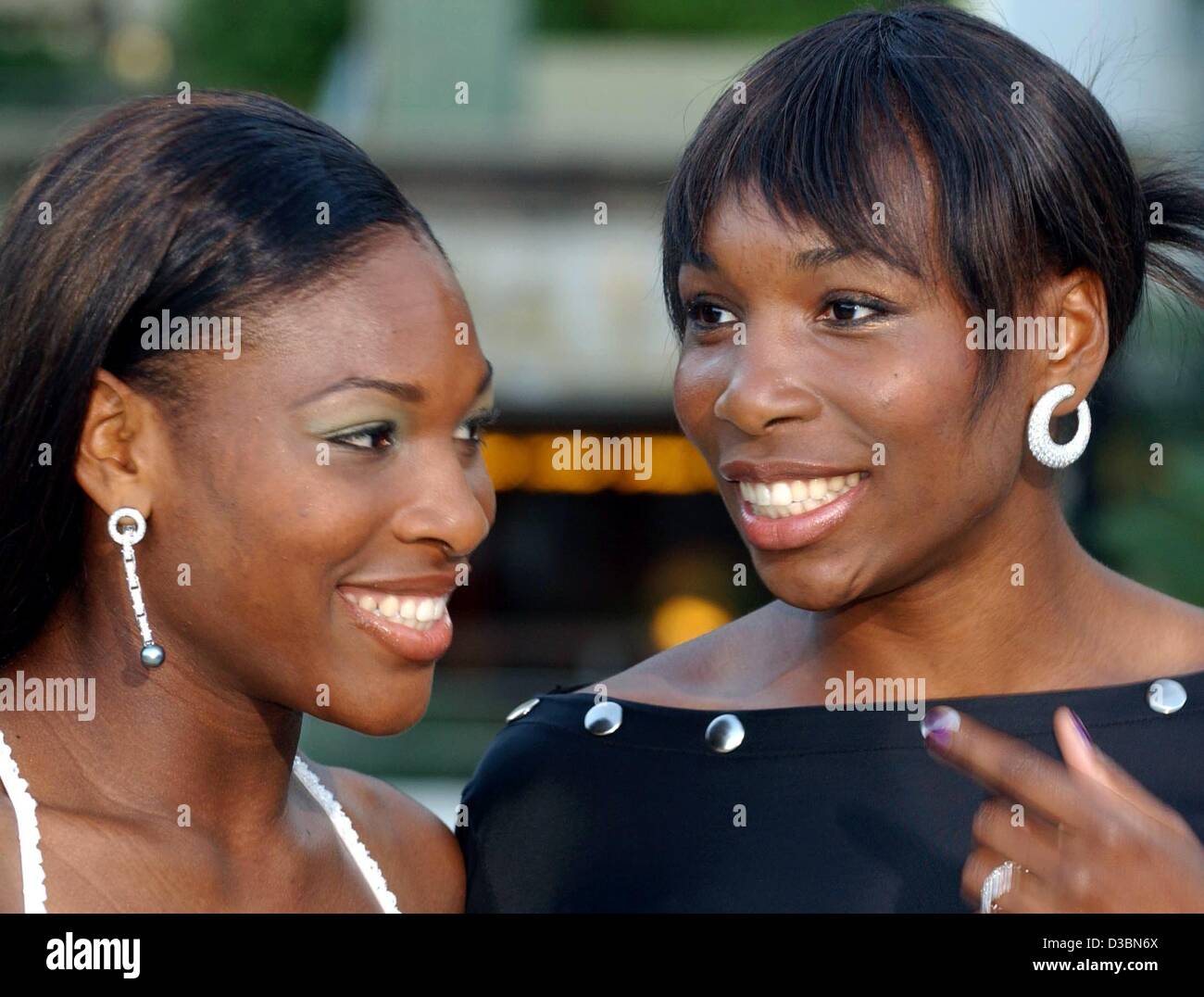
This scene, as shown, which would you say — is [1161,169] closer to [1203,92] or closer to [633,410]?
[633,410]

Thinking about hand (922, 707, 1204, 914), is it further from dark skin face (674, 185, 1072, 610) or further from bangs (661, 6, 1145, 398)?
bangs (661, 6, 1145, 398)

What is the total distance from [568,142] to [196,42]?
23.8 ft

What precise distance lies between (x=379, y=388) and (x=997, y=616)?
3.40ft

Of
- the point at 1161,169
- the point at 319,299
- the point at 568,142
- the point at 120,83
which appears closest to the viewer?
the point at 319,299

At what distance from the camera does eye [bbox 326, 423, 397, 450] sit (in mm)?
2217

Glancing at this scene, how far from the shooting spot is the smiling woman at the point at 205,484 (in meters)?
2.19

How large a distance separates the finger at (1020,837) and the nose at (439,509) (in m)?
0.83

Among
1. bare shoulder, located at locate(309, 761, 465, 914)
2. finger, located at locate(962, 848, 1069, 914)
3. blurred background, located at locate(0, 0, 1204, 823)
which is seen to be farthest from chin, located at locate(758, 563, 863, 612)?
blurred background, located at locate(0, 0, 1204, 823)

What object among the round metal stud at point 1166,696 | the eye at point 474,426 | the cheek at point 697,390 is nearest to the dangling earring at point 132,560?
the eye at point 474,426

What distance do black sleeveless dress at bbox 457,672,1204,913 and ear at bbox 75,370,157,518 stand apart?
2.65ft

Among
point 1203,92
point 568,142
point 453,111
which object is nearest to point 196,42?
point 453,111

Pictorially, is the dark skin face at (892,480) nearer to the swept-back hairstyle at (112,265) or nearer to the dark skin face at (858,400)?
the dark skin face at (858,400)

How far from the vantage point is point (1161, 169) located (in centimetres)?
286

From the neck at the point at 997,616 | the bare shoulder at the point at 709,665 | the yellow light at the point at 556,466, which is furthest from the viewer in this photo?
the yellow light at the point at 556,466
